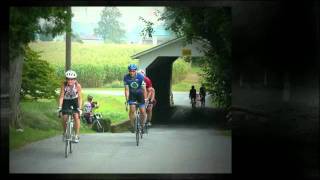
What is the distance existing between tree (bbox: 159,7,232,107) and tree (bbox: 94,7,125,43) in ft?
2.56

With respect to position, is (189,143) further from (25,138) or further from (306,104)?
(25,138)

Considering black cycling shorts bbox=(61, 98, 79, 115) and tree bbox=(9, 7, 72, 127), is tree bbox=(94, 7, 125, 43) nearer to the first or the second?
tree bbox=(9, 7, 72, 127)

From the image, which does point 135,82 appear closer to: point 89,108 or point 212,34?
point 89,108

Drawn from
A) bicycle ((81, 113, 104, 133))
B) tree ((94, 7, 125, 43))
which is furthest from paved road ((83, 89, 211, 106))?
tree ((94, 7, 125, 43))

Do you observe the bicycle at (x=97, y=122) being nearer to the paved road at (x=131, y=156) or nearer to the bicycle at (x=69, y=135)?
the paved road at (x=131, y=156)

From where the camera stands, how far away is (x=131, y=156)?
10641mm

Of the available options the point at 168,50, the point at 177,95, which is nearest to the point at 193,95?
the point at 177,95

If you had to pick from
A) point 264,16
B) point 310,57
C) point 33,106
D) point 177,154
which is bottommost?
point 177,154

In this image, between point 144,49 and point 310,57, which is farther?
point 144,49

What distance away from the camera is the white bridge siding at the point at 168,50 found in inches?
427

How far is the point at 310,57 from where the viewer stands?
33.5 ft

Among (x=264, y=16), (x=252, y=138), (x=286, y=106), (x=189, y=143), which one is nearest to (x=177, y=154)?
(x=189, y=143)

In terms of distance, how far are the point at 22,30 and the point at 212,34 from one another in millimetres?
3305

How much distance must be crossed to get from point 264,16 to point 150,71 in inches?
90.9
